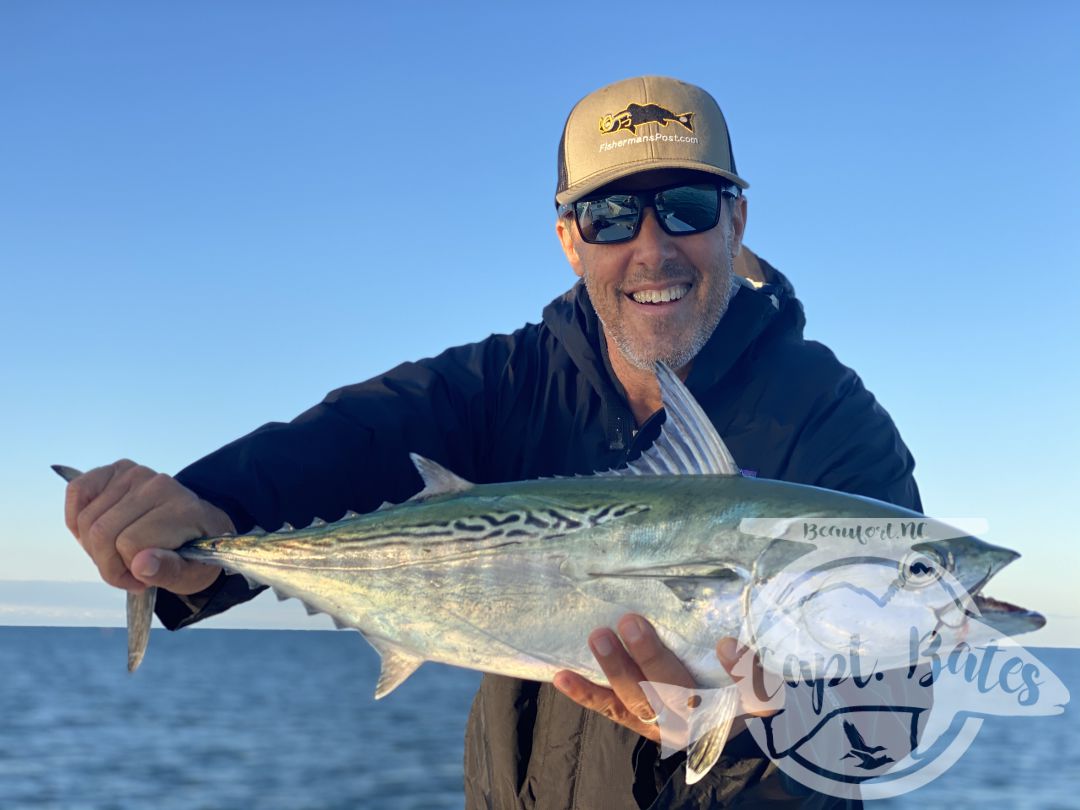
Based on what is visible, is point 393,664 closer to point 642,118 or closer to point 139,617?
point 139,617

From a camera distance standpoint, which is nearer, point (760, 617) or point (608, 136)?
point (760, 617)

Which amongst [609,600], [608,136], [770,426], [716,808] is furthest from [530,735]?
[608,136]

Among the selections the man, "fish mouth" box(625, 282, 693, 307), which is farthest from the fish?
"fish mouth" box(625, 282, 693, 307)

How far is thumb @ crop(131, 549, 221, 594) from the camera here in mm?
3840

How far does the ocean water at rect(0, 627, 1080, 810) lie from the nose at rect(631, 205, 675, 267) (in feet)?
27.1

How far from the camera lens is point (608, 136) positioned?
5309mm

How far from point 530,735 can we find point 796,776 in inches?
51.0

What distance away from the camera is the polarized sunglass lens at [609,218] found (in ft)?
17.0

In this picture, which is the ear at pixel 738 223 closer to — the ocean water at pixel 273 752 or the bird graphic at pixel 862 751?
the bird graphic at pixel 862 751

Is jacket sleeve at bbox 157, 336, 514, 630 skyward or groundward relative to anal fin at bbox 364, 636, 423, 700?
skyward

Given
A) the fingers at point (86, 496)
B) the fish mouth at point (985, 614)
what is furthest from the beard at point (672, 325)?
the fingers at point (86, 496)

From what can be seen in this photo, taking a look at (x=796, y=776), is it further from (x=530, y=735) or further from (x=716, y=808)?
(x=530, y=735)

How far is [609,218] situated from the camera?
524 centimetres

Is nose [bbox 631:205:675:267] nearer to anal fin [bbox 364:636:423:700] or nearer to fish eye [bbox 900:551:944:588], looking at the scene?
fish eye [bbox 900:551:944:588]
